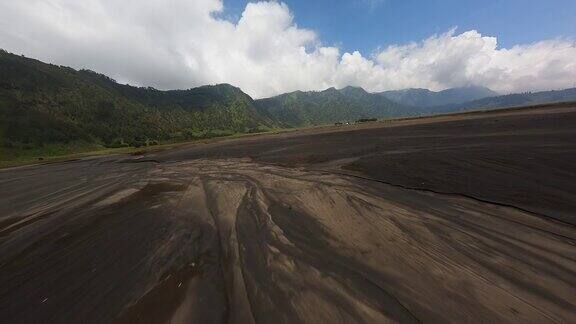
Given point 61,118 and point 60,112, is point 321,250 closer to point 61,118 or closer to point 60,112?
point 61,118

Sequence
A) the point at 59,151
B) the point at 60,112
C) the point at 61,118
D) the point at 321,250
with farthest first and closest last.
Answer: the point at 60,112 < the point at 61,118 < the point at 59,151 < the point at 321,250

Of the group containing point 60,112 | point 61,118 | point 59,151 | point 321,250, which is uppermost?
point 60,112

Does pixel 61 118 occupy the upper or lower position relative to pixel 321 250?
upper

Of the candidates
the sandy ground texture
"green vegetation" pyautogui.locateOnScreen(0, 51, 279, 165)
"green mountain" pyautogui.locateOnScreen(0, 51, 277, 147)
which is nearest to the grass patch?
"green vegetation" pyautogui.locateOnScreen(0, 51, 279, 165)

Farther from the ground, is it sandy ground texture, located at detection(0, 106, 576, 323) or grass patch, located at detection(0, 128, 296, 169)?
sandy ground texture, located at detection(0, 106, 576, 323)

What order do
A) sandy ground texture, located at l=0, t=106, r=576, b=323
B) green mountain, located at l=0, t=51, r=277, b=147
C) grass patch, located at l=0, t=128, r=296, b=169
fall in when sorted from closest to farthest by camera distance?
sandy ground texture, located at l=0, t=106, r=576, b=323 < grass patch, located at l=0, t=128, r=296, b=169 < green mountain, located at l=0, t=51, r=277, b=147

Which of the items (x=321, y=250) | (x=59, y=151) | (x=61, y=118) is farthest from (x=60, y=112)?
(x=321, y=250)

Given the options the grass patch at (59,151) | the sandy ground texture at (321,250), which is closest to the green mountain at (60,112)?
the grass patch at (59,151)

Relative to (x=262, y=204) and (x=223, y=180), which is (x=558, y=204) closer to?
(x=262, y=204)

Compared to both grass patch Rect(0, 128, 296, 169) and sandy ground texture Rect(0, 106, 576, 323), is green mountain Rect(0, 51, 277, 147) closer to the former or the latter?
grass patch Rect(0, 128, 296, 169)
